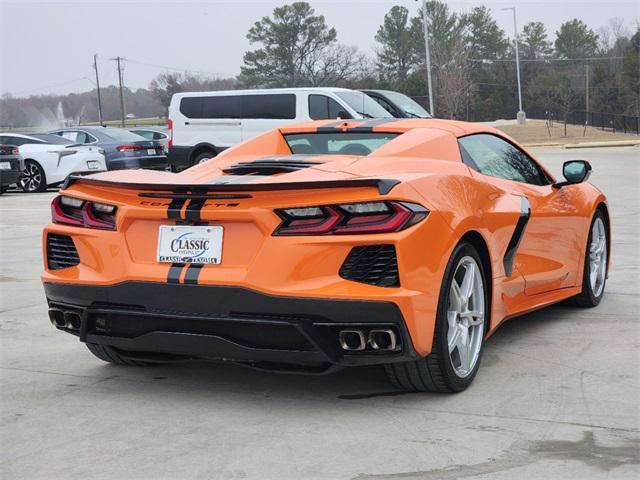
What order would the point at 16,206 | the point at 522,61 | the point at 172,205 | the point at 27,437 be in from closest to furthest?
the point at 27,437
the point at 172,205
the point at 16,206
the point at 522,61

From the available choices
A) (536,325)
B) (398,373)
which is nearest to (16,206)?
(536,325)

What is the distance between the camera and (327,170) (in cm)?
440

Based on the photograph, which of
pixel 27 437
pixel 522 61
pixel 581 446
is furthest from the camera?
pixel 522 61

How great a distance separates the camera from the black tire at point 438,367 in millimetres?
4301

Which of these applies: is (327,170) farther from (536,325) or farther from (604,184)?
(604,184)

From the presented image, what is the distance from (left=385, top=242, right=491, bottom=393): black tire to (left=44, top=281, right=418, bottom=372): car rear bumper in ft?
0.71

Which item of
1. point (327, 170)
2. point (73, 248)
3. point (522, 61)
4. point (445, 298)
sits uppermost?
point (522, 61)

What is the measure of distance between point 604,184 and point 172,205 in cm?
1514

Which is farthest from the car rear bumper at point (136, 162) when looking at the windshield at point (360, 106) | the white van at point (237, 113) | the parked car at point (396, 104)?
the parked car at point (396, 104)

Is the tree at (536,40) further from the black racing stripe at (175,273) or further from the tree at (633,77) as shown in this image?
the black racing stripe at (175,273)

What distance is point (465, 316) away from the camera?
4.67 metres

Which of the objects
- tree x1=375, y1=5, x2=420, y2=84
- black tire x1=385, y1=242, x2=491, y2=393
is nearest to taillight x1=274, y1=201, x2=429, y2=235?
black tire x1=385, y1=242, x2=491, y2=393

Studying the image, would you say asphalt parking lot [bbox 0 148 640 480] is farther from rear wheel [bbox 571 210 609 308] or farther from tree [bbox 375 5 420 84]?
tree [bbox 375 5 420 84]

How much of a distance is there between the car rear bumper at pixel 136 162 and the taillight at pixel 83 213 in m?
18.2
